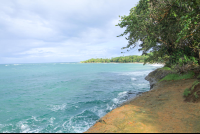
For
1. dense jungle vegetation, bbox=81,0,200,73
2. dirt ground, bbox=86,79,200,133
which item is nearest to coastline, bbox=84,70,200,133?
dirt ground, bbox=86,79,200,133

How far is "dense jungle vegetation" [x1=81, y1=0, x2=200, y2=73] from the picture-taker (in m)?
6.57

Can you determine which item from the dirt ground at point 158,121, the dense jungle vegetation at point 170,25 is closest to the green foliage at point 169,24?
the dense jungle vegetation at point 170,25

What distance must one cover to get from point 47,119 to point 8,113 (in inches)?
183

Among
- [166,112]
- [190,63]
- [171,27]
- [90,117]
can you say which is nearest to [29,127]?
[90,117]

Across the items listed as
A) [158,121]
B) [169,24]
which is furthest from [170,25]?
[158,121]

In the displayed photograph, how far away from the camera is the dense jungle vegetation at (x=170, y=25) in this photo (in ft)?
21.6

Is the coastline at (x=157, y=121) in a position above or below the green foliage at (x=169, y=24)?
below

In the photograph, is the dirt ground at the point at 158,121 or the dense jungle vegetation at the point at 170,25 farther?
the dense jungle vegetation at the point at 170,25

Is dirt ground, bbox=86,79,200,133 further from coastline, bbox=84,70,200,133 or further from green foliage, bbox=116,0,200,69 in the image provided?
green foliage, bbox=116,0,200,69

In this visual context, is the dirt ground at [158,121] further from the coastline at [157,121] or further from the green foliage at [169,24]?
the green foliage at [169,24]

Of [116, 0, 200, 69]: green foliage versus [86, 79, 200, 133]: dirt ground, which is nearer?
[86, 79, 200, 133]: dirt ground

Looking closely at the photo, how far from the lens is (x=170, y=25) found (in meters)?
10.1

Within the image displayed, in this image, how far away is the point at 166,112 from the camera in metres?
6.25

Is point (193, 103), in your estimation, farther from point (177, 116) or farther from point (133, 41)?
point (133, 41)
